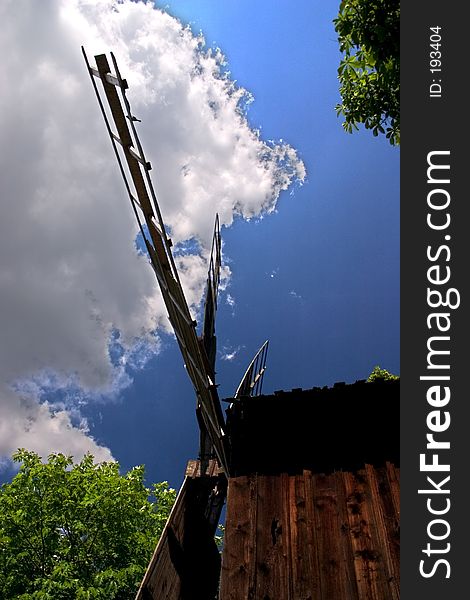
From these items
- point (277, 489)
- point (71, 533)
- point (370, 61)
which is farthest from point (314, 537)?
point (71, 533)

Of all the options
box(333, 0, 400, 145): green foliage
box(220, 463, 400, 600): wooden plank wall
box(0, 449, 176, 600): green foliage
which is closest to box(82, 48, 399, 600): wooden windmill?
box(220, 463, 400, 600): wooden plank wall

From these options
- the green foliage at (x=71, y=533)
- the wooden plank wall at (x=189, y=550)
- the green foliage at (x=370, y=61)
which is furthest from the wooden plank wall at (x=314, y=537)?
the green foliage at (x=71, y=533)

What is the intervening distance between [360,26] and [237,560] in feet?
24.6

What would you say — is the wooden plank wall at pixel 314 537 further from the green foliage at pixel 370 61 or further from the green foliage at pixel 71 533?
the green foliage at pixel 71 533

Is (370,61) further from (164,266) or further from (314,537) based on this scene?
(314,537)

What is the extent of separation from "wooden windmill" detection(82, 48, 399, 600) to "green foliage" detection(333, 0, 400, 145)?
364 cm

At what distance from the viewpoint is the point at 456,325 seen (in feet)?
11.9

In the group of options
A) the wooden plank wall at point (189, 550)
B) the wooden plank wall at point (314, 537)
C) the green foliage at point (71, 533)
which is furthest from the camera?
the green foliage at point (71, 533)

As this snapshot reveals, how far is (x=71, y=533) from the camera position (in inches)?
510

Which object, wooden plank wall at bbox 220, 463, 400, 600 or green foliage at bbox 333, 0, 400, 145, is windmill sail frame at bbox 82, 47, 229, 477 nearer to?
wooden plank wall at bbox 220, 463, 400, 600

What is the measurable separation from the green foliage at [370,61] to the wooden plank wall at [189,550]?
22.5 ft

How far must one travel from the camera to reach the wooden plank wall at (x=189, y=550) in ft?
16.9

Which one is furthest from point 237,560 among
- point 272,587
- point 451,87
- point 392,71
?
point 392,71

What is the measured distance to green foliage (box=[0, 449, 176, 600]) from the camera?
11383 mm
